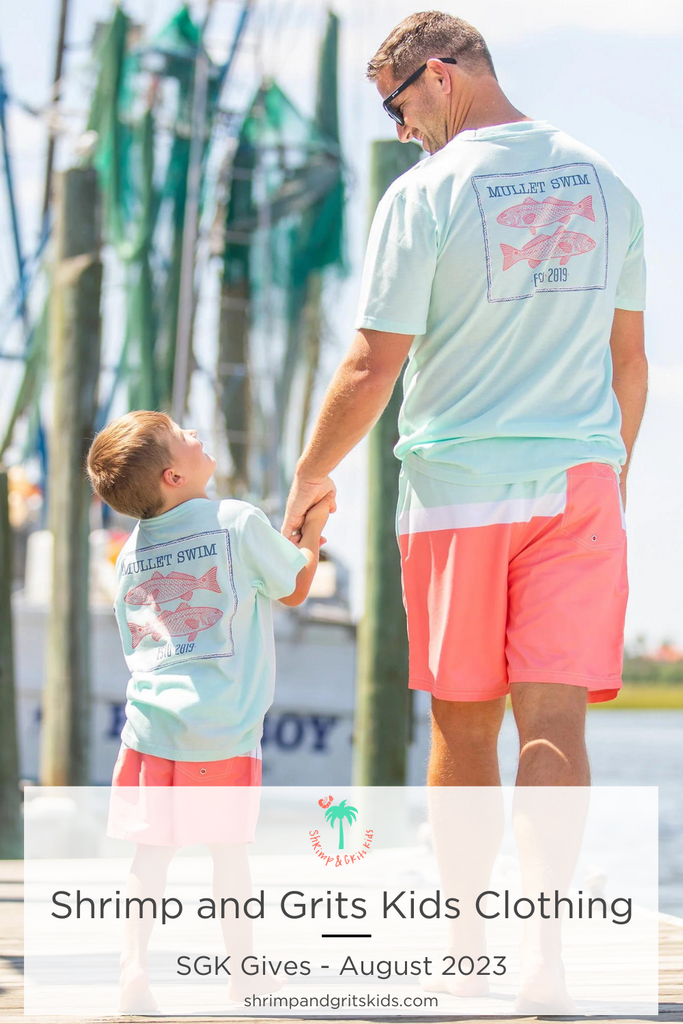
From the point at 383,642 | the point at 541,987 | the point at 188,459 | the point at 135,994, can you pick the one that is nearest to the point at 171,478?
the point at 188,459

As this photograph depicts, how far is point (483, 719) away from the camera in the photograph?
239 centimetres

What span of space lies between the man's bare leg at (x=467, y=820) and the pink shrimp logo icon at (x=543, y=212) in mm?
802

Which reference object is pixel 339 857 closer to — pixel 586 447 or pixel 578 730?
pixel 578 730

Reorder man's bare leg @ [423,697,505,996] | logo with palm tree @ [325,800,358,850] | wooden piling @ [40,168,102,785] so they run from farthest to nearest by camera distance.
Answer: wooden piling @ [40,168,102,785]
logo with palm tree @ [325,800,358,850]
man's bare leg @ [423,697,505,996]

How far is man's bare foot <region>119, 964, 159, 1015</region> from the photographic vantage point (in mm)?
2254

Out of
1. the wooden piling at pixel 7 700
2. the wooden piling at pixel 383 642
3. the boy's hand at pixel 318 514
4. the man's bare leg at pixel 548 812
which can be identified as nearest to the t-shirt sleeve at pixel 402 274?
the boy's hand at pixel 318 514

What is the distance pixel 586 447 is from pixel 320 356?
15.2 metres

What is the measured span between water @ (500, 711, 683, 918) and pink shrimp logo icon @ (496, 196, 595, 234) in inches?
41.7

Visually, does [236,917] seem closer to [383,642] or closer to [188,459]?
[188,459]

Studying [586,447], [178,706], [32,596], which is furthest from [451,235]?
[32,596]

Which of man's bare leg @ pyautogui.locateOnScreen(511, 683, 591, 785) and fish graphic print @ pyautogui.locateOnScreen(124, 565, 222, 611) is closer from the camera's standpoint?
man's bare leg @ pyautogui.locateOnScreen(511, 683, 591, 785)

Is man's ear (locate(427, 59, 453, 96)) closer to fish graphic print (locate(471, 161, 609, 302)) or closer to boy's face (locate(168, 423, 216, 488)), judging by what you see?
fish graphic print (locate(471, 161, 609, 302))

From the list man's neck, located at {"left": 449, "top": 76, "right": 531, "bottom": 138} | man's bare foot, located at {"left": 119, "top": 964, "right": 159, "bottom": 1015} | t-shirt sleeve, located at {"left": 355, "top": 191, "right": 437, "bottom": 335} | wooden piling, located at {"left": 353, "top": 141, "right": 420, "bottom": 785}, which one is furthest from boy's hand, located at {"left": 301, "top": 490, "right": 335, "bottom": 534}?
wooden piling, located at {"left": 353, "top": 141, "right": 420, "bottom": 785}

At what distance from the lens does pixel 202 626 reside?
234 centimetres
